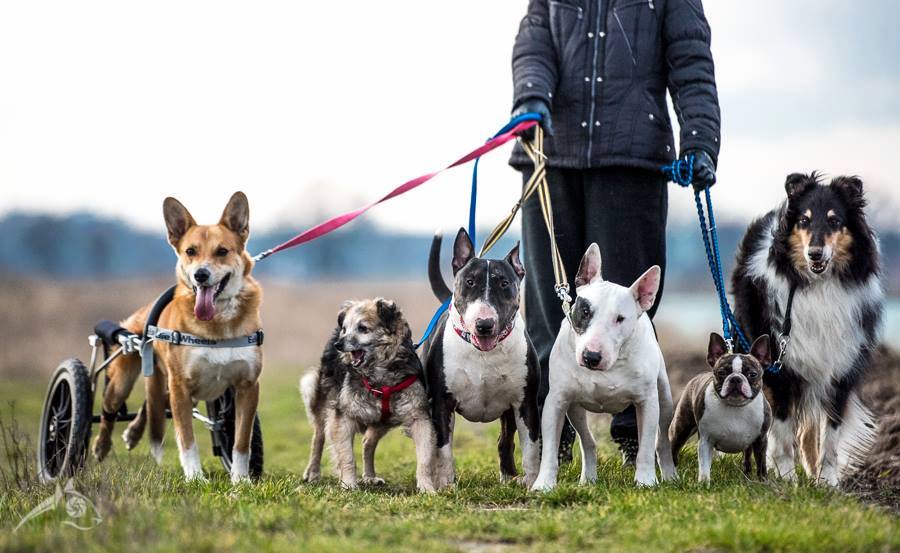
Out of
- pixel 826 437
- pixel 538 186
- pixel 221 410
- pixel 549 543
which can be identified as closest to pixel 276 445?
pixel 221 410

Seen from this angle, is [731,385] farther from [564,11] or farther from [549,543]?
[564,11]

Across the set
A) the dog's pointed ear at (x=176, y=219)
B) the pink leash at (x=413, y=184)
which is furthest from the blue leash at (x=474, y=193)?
the dog's pointed ear at (x=176, y=219)

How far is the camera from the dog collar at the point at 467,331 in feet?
17.5

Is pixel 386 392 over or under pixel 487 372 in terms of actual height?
under

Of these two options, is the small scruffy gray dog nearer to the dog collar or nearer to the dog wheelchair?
the dog collar

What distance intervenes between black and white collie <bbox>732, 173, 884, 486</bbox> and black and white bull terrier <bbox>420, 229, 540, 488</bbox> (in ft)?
5.00

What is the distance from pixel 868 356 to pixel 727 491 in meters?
1.70

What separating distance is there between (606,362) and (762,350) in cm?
122

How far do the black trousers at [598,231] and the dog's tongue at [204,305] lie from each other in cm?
218

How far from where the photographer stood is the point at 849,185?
5.57 metres

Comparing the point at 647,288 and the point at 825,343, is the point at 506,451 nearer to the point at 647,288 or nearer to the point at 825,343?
the point at 647,288

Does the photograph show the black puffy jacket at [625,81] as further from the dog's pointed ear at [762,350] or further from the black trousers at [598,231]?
the dog's pointed ear at [762,350]

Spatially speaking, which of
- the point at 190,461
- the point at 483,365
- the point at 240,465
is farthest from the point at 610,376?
the point at 190,461

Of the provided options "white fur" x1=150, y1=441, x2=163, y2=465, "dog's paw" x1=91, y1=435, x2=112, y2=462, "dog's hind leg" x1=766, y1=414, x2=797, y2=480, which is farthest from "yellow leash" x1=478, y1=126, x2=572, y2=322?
"dog's paw" x1=91, y1=435, x2=112, y2=462
